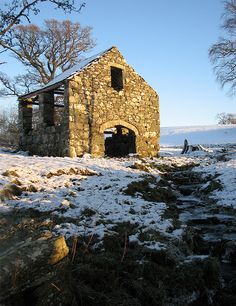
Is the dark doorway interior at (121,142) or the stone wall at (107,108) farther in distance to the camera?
the dark doorway interior at (121,142)

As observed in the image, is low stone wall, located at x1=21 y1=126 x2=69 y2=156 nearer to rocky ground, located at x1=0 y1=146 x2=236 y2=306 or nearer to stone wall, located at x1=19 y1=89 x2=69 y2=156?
stone wall, located at x1=19 y1=89 x2=69 y2=156

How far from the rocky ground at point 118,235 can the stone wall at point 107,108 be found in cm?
410

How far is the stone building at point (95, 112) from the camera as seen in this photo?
13219mm

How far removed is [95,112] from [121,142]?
3.77 m

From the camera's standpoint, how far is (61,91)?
1542cm

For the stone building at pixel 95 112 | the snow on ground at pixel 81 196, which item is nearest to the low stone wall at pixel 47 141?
the stone building at pixel 95 112

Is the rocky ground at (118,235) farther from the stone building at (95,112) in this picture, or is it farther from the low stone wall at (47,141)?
the stone building at (95,112)

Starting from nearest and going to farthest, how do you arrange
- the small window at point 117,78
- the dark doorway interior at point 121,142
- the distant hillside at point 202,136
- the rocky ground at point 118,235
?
the rocky ground at point 118,235, the small window at point 117,78, the dark doorway interior at point 121,142, the distant hillside at point 202,136

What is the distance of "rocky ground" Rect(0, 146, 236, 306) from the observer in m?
3.29

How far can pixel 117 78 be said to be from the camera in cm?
1574

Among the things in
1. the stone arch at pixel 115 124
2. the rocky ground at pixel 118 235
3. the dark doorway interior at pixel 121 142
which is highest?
the stone arch at pixel 115 124

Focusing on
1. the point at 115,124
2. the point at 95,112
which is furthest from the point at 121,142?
the point at 95,112

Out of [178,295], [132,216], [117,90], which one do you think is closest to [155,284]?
[178,295]

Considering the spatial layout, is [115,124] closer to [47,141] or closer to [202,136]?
[47,141]
